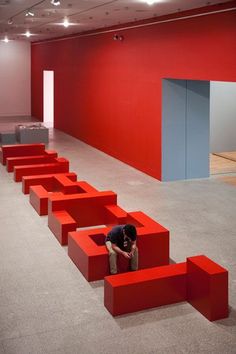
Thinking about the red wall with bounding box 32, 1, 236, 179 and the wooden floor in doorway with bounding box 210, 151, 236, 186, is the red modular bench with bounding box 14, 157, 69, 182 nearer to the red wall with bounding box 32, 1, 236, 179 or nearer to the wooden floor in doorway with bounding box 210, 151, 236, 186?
the red wall with bounding box 32, 1, 236, 179

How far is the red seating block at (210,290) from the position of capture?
222 inches

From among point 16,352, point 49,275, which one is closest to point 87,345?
point 16,352

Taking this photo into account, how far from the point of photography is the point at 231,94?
15.6 m

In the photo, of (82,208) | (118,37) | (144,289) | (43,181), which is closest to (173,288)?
(144,289)

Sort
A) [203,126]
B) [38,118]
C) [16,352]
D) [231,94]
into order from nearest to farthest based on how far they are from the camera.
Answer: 1. [16,352]
2. [203,126]
3. [231,94]
4. [38,118]

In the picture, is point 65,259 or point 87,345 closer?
point 87,345

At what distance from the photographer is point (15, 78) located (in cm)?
2531

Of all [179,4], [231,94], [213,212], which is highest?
[179,4]

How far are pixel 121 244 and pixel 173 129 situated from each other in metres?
6.22

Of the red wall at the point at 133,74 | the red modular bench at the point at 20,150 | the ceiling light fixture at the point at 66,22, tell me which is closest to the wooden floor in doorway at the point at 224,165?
the red wall at the point at 133,74

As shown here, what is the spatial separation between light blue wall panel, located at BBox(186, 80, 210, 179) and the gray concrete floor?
1.22 metres

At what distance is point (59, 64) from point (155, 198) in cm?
1142

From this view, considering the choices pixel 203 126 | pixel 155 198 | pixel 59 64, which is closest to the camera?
pixel 155 198

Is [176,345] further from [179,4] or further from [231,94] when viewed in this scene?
[231,94]
